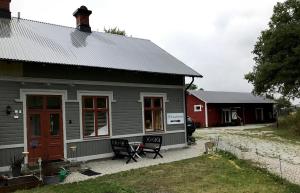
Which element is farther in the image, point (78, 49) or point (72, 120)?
point (78, 49)

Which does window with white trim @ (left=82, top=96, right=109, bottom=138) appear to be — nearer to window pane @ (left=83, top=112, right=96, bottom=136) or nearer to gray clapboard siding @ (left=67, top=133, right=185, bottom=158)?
window pane @ (left=83, top=112, right=96, bottom=136)

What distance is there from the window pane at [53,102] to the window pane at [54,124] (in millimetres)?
329

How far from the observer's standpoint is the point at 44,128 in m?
13.5

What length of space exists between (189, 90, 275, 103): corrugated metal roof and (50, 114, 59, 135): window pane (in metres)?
28.1

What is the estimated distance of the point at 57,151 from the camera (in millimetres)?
13758

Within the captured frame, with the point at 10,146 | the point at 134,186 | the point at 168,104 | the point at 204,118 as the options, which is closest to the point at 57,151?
the point at 10,146

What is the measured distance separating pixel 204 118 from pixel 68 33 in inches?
999

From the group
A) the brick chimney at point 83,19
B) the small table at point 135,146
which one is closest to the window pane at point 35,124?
the small table at point 135,146

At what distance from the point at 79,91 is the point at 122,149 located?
2.79 m

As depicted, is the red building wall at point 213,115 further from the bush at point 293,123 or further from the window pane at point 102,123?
the window pane at point 102,123

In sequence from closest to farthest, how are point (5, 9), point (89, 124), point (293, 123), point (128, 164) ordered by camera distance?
point (128, 164) → point (89, 124) → point (5, 9) → point (293, 123)

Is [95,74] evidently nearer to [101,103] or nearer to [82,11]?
[101,103]

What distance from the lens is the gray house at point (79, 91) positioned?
42.4 feet

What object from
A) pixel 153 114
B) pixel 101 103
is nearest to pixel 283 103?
pixel 153 114
